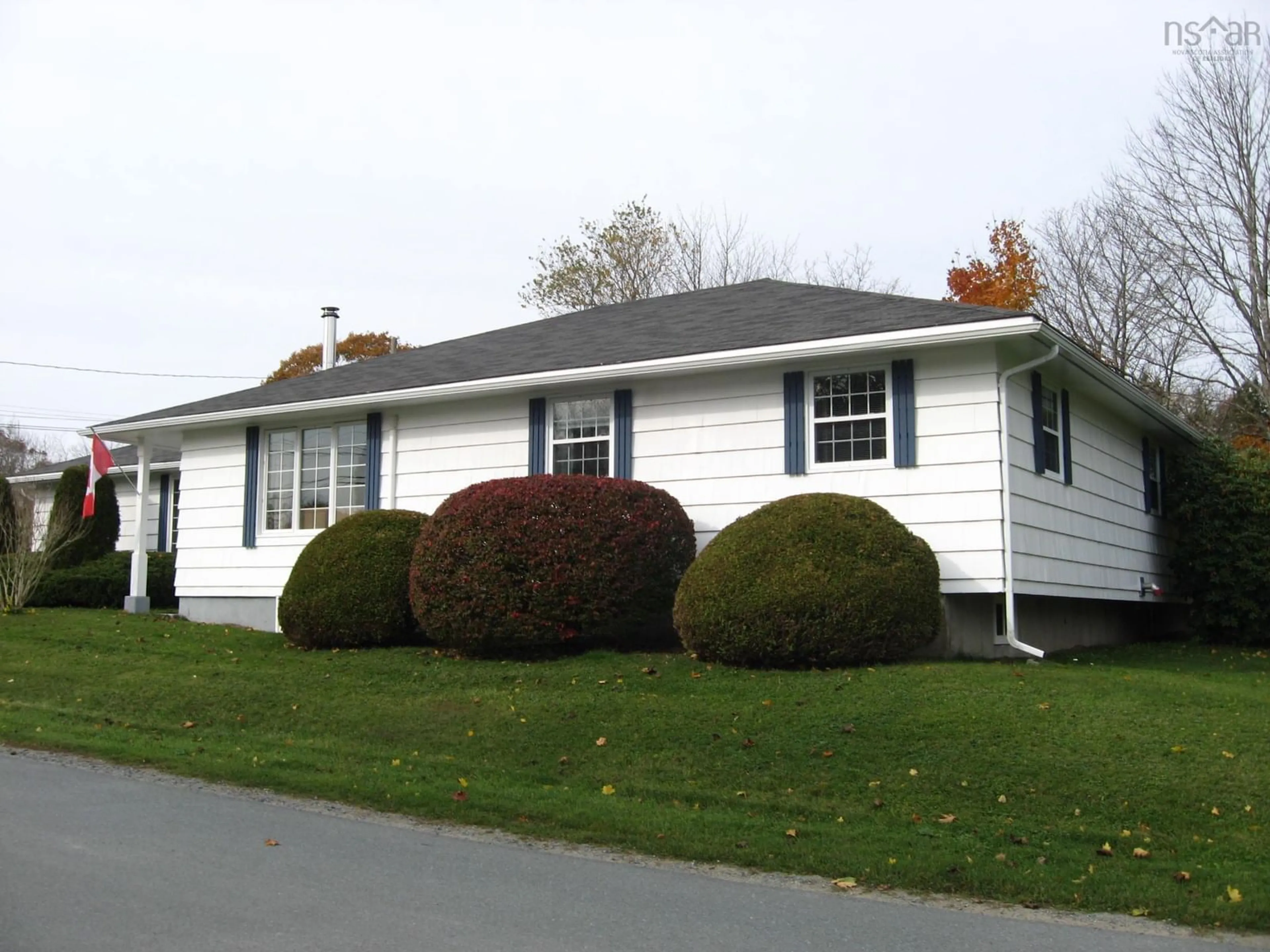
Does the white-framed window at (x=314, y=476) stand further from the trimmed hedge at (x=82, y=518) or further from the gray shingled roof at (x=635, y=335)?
the trimmed hedge at (x=82, y=518)

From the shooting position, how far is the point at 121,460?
1220 inches

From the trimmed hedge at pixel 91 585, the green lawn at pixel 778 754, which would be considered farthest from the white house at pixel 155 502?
the green lawn at pixel 778 754

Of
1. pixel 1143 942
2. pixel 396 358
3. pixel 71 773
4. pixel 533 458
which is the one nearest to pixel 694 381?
pixel 533 458

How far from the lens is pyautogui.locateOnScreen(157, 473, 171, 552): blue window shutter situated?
A: 27.2 meters

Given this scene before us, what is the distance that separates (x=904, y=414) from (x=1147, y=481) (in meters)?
7.74

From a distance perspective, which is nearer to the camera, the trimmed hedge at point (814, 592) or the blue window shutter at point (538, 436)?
the trimmed hedge at point (814, 592)

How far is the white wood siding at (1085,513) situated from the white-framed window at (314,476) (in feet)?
29.3

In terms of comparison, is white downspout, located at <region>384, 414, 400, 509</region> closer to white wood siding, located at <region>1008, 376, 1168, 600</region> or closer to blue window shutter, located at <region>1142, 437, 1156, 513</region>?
white wood siding, located at <region>1008, 376, 1168, 600</region>

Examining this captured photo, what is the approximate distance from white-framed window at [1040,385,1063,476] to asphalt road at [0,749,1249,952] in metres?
8.93

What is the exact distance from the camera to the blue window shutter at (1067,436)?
15.1m

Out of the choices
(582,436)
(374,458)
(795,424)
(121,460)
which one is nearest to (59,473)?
(121,460)

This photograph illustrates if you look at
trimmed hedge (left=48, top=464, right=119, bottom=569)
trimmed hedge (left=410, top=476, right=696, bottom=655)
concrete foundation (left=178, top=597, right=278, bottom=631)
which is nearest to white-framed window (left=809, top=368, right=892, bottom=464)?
trimmed hedge (left=410, top=476, right=696, bottom=655)

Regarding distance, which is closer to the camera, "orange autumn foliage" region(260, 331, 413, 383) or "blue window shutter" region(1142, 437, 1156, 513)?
"blue window shutter" region(1142, 437, 1156, 513)

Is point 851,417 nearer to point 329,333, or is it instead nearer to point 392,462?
point 392,462
